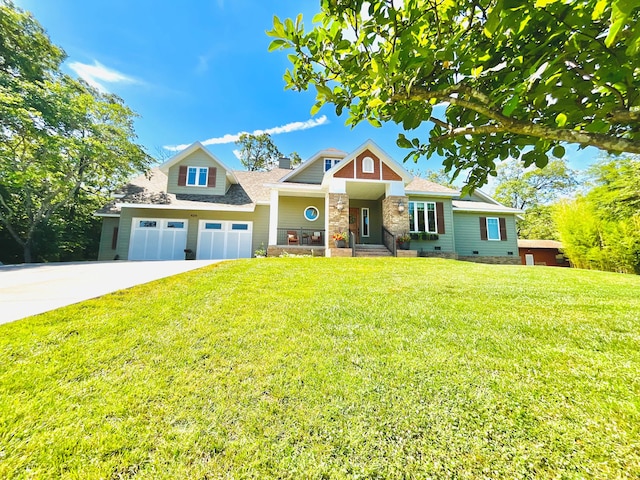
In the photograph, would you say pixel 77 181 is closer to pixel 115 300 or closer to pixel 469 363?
pixel 115 300

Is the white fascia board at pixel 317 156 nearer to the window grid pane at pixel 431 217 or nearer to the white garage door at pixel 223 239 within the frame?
the white garage door at pixel 223 239

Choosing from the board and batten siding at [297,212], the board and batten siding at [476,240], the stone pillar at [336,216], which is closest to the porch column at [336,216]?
the stone pillar at [336,216]

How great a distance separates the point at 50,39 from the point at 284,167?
1362cm

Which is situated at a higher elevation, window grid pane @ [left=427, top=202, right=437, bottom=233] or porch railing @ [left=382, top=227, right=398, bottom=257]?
window grid pane @ [left=427, top=202, right=437, bottom=233]

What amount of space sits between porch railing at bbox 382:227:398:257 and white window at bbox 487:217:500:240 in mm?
6580

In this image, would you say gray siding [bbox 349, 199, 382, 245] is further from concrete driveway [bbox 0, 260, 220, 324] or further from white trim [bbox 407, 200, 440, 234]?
concrete driveway [bbox 0, 260, 220, 324]

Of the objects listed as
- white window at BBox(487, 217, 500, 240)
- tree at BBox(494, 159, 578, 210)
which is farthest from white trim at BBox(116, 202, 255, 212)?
tree at BBox(494, 159, 578, 210)

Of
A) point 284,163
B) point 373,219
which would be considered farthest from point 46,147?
point 373,219

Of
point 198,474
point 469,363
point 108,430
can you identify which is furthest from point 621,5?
point 108,430

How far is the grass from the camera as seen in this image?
1.65m

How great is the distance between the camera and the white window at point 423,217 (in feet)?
46.0

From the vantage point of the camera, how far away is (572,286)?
593 centimetres

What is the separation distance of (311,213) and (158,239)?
7922 millimetres

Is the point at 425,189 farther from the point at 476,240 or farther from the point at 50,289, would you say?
the point at 50,289
